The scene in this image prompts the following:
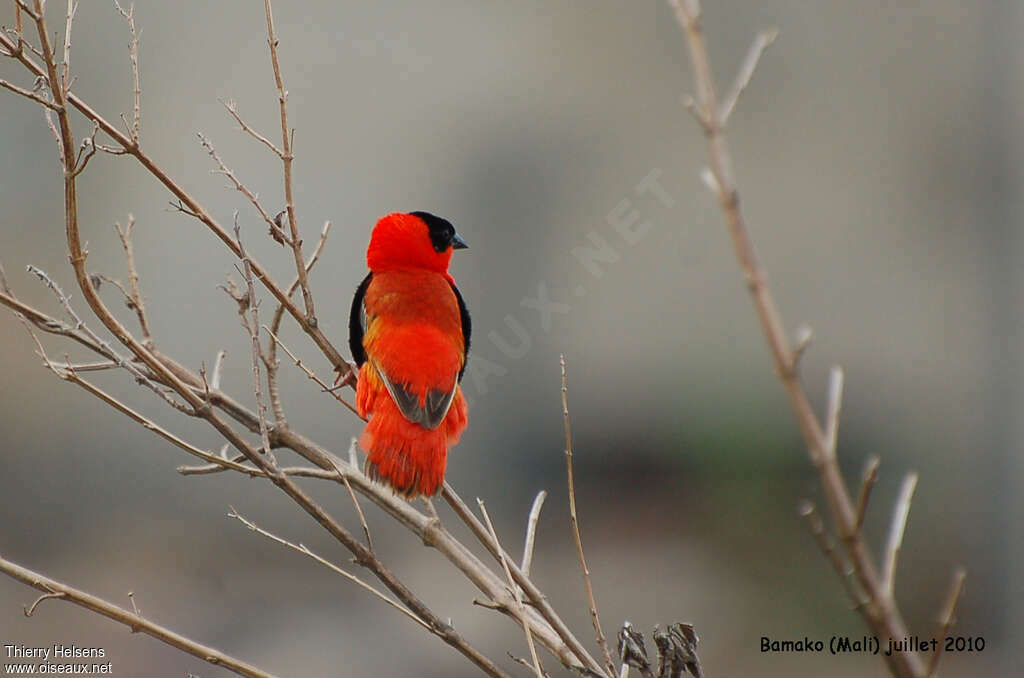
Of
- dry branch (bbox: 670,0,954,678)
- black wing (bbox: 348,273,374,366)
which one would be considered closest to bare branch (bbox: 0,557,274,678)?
dry branch (bbox: 670,0,954,678)

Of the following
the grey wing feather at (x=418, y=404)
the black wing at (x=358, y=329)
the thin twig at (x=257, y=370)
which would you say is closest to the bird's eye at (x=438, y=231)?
the black wing at (x=358, y=329)

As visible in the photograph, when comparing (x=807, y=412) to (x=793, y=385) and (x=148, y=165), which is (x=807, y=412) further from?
(x=148, y=165)

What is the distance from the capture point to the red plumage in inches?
90.5

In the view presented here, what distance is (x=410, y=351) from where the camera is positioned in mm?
2525

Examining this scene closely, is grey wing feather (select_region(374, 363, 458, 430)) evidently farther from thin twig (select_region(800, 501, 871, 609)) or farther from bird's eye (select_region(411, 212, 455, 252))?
thin twig (select_region(800, 501, 871, 609))

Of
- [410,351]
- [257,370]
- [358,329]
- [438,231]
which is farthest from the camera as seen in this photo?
[438,231]

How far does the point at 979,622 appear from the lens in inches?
221

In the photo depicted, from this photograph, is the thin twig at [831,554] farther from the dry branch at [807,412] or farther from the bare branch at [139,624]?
the bare branch at [139,624]

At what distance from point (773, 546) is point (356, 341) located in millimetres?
3423

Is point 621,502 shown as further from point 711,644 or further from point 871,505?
point 871,505

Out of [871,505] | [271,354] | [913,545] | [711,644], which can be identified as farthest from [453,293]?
[913,545]

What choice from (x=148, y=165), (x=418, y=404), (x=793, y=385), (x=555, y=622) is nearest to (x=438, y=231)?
(x=418, y=404)

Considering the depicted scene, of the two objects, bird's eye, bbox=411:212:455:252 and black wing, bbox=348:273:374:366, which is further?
bird's eye, bbox=411:212:455:252

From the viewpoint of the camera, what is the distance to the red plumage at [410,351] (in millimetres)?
2299
